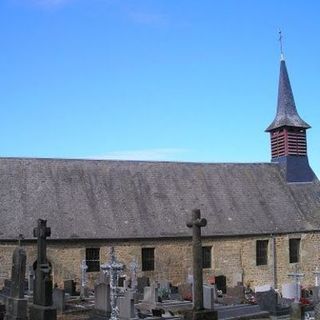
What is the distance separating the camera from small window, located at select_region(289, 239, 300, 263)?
1101 inches

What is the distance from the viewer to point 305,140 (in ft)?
106

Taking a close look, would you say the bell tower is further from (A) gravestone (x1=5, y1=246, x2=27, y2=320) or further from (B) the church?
(A) gravestone (x1=5, y1=246, x2=27, y2=320)

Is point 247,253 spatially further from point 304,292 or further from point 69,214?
point 69,214

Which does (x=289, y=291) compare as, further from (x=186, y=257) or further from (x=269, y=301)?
(x=186, y=257)

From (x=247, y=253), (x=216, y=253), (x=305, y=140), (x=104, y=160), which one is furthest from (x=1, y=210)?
(x=305, y=140)

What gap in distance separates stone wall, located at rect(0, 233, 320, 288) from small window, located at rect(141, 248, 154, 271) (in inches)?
8.3

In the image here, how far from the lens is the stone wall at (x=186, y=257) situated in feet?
76.8

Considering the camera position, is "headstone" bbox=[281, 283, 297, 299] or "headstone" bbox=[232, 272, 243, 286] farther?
"headstone" bbox=[232, 272, 243, 286]

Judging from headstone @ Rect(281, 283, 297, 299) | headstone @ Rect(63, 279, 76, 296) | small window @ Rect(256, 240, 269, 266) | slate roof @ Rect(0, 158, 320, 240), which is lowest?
headstone @ Rect(281, 283, 297, 299)

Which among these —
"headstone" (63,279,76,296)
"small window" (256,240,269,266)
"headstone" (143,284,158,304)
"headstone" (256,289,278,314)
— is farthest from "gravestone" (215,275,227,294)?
"headstone" (256,289,278,314)

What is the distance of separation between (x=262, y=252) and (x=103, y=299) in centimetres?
1426

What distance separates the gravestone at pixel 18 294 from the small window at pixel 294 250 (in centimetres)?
1742

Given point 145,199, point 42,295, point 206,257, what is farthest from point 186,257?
point 42,295

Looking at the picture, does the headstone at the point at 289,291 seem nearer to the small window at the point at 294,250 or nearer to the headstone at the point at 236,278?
the headstone at the point at 236,278
